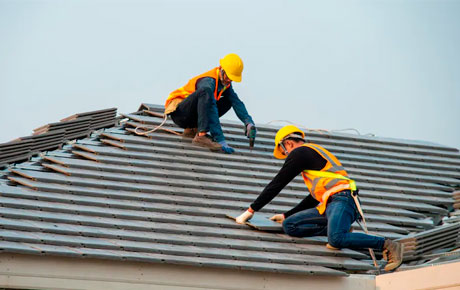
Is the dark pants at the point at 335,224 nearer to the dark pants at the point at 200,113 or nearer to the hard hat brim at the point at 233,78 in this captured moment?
the dark pants at the point at 200,113

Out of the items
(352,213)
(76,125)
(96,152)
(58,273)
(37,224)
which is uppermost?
(76,125)

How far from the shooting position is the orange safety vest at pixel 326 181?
782 centimetres

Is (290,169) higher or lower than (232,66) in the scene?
lower

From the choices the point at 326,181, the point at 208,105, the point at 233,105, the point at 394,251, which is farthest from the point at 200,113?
the point at 394,251

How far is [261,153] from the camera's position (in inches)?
394

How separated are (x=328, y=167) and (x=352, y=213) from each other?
537 mm

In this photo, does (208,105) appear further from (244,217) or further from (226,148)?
(244,217)

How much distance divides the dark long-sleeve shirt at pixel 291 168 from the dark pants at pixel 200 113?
1.94 metres

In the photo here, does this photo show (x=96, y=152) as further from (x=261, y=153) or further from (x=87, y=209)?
(x=261, y=153)

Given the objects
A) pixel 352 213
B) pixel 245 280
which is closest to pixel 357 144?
pixel 352 213

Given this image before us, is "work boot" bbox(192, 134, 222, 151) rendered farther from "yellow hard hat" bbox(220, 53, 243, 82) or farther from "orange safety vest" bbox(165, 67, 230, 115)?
"yellow hard hat" bbox(220, 53, 243, 82)

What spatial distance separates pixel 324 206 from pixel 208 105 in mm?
2379

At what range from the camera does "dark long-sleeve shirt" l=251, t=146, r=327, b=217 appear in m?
7.83

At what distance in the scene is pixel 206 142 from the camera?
9664 millimetres
